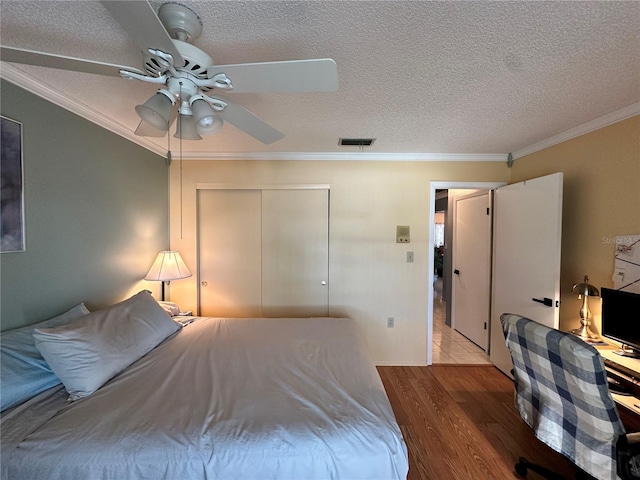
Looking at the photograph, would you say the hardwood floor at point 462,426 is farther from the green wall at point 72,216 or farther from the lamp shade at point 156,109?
the green wall at point 72,216

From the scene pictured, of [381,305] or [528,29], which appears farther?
[381,305]

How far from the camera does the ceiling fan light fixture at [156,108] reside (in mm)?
1079

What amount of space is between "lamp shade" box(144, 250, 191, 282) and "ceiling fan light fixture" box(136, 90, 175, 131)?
1.67 m

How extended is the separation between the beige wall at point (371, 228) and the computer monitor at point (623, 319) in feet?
4.51

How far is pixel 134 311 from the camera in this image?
1.75 metres

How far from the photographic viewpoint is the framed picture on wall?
1.35 meters

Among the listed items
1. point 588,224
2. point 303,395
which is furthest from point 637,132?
point 303,395

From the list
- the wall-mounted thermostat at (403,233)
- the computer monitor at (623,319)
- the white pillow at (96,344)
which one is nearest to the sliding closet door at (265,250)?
the wall-mounted thermostat at (403,233)

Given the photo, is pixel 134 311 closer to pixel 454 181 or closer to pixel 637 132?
pixel 454 181

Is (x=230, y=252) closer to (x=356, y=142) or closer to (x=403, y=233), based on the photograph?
(x=356, y=142)

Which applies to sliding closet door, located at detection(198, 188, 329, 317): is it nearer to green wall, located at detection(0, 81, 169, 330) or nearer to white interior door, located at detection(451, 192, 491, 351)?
green wall, located at detection(0, 81, 169, 330)

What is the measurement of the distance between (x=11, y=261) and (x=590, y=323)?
3.89 m

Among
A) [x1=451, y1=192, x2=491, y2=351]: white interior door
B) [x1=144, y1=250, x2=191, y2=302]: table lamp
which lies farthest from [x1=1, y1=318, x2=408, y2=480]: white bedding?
[x1=451, y1=192, x2=491, y2=351]: white interior door

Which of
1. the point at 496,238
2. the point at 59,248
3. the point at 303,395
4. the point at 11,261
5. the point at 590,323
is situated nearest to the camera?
the point at 303,395
